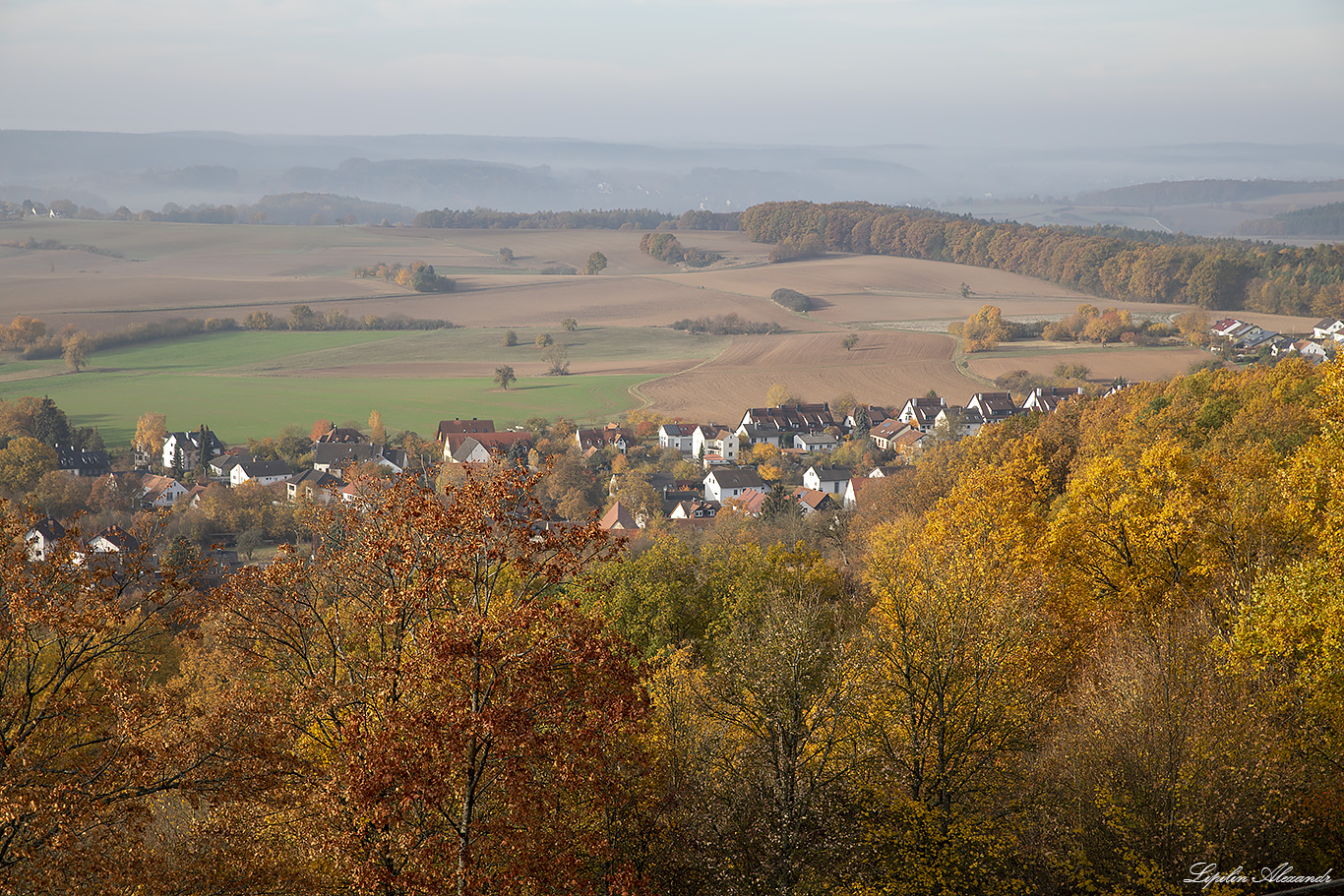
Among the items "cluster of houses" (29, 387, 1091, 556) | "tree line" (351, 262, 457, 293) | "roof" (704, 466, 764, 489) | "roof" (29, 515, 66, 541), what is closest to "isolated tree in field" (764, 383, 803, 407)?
"cluster of houses" (29, 387, 1091, 556)

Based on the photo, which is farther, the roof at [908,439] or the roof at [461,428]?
the roof at [461,428]

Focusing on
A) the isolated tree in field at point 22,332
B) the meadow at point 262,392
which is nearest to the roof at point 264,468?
the meadow at point 262,392

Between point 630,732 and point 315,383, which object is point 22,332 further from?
point 630,732

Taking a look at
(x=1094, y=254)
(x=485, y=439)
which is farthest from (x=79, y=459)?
(x=1094, y=254)

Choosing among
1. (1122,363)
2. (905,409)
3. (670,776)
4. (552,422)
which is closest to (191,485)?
(552,422)

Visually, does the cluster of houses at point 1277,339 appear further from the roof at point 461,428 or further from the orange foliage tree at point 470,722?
the orange foliage tree at point 470,722

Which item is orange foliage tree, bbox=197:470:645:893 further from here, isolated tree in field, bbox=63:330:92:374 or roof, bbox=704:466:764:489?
isolated tree in field, bbox=63:330:92:374

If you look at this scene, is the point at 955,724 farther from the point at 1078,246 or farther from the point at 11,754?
the point at 1078,246
